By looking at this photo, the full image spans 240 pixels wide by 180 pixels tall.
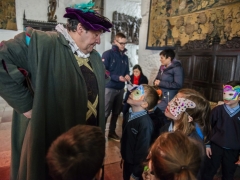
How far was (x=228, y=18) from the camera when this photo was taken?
2922 millimetres

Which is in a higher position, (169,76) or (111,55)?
(111,55)

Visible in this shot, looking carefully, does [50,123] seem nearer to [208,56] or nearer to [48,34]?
[48,34]

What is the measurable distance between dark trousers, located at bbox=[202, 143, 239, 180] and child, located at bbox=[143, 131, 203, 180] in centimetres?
143

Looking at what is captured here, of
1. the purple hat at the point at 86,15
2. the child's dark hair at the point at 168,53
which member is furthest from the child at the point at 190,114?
the child's dark hair at the point at 168,53

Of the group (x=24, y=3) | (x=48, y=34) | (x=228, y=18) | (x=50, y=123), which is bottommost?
(x=50, y=123)

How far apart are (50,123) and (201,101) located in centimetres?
134

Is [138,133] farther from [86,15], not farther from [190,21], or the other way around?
[190,21]

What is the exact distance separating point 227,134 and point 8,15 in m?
6.88

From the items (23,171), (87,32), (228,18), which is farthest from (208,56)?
(23,171)

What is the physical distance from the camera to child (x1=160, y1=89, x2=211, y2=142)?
166 centimetres

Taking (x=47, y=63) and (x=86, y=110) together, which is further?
(x=86, y=110)

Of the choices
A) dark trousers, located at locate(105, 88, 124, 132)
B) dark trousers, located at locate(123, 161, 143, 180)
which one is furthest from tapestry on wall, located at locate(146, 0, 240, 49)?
dark trousers, located at locate(123, 161, 143, 180)

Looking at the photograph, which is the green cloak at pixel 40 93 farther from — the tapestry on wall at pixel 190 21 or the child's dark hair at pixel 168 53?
the tapestry on wall at pixel 190 21

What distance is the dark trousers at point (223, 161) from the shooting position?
2135mm
